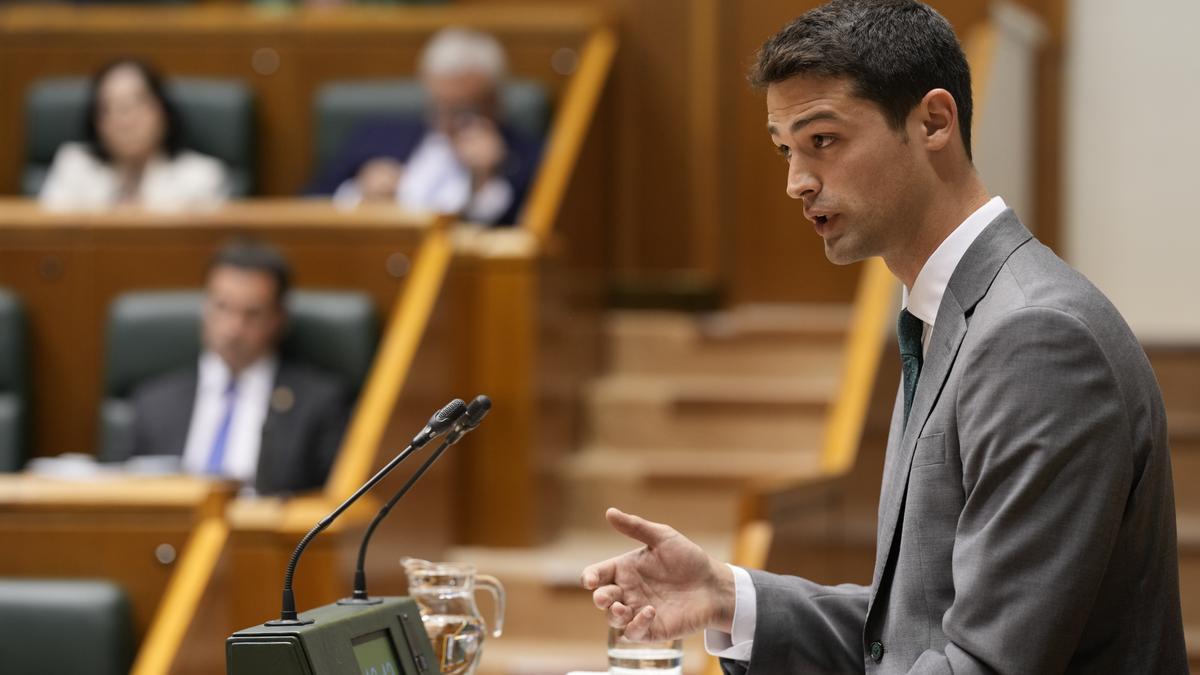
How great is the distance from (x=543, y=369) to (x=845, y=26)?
1.51 meters

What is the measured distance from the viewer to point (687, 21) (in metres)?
2.94

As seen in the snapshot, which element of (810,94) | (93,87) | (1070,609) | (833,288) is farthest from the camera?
(833,288)

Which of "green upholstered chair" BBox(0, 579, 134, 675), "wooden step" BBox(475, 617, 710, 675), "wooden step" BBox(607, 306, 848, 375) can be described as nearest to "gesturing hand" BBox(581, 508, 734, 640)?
"green upholstered chair" BBox(0, 579, 134, 675)

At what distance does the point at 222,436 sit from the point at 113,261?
0.31 meters

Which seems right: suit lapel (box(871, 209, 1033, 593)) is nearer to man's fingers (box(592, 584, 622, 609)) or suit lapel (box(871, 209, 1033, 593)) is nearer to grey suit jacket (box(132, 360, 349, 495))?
man's fingers (box(592, 584, 622, 609))

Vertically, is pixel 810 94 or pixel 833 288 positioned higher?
pixel 810 94

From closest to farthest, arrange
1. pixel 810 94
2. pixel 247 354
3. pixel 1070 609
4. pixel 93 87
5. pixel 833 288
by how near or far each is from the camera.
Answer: pixel 1070 609 < pixel 810 94 < pixel 247 354 < pixel 93 87 < pixel 833 288

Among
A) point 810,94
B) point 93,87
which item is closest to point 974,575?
point 810,94

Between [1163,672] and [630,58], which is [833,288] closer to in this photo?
[630,58]

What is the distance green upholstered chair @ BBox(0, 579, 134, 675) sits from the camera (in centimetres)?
156

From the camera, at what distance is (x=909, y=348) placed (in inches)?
35.5

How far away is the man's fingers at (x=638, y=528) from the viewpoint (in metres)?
0.88

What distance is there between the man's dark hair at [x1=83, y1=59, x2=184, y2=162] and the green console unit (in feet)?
5.99

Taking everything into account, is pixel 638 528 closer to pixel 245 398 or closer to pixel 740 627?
pixel 740 627
